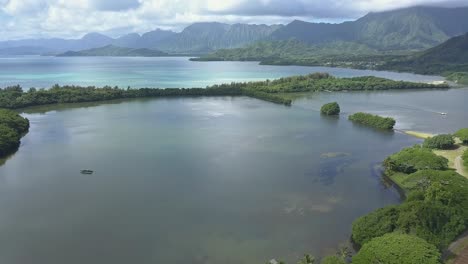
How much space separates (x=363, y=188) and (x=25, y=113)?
48953mm

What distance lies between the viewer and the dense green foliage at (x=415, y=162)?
1161 inches

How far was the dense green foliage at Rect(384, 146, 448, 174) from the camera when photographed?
96.8ft

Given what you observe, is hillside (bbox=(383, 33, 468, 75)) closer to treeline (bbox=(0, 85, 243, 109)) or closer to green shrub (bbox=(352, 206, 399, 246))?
treeline (bbox=(0, 85, 243, 109))

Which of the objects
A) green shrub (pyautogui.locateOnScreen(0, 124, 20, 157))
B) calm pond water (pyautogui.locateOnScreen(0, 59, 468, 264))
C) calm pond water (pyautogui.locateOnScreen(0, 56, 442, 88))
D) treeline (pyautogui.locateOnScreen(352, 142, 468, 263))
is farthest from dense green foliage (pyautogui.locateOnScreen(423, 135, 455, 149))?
calm pond water (pyautogui.locateOnScreen(0, 56, 442, 88))

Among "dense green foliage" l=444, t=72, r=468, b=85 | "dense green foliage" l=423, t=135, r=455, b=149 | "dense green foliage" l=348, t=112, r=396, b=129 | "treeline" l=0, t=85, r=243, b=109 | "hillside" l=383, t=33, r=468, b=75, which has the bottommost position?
"dense green foliage" l=423, t=135, r=455, b=149

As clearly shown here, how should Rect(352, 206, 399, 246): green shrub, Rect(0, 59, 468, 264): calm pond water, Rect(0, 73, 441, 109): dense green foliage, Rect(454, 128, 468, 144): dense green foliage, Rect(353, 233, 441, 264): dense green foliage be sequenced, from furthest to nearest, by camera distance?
Rect(0, 73, 441, 109): dense green foliage → Rect(454, 128, 468, 144): dense green foliage → Rect(0, 59, 468, 264): calm pond water → Rect(352, 206, 399, 246): green shrub → Rect(353, 233, 441, 264): dense green foliage

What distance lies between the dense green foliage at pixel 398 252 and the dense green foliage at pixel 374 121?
29507 mm

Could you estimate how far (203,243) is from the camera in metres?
21.3

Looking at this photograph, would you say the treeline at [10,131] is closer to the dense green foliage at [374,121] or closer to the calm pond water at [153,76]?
the dense green foliage at [374,121]

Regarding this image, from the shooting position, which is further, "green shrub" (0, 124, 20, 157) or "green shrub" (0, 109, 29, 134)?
"green shrub" (0, 109, 29, 134)

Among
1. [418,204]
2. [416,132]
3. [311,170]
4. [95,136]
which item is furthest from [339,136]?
[95,136]

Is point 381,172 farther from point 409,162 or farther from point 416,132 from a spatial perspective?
point 416,132

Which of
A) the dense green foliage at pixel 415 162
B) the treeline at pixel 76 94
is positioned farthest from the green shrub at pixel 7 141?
the dense green foliage at pixel 415 162

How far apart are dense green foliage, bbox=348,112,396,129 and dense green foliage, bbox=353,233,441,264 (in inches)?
1162
